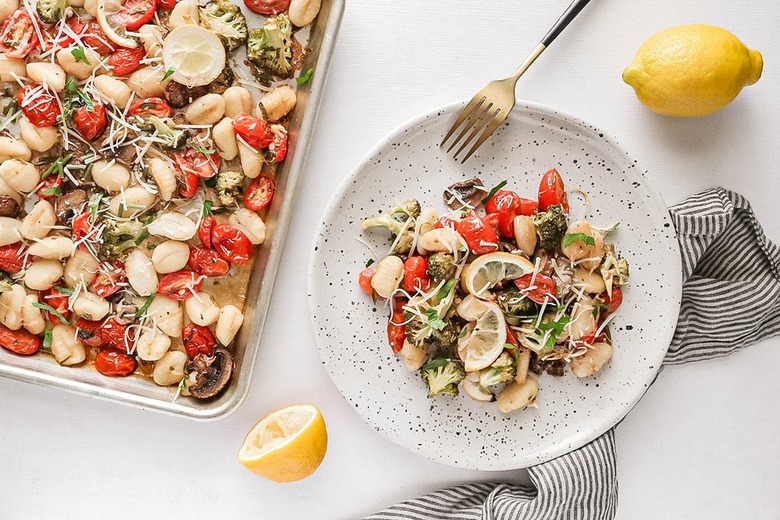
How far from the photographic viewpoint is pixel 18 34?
1667 millimetres

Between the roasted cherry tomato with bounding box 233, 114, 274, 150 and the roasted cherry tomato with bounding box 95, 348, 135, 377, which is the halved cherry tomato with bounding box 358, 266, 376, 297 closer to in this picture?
the roasted cherry tomato with bounding box 233, 114, 274, 150

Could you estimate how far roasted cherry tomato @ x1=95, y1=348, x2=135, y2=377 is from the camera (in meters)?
1.74

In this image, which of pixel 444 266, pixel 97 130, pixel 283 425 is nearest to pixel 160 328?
pixel 283 425

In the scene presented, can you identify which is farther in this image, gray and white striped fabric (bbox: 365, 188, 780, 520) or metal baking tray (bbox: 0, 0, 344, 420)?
gray and white striped fabric (bbox: 365, 188, 780, 520)

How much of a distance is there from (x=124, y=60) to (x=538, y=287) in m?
1.24

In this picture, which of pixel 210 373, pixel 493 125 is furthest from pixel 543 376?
pixel 210 373

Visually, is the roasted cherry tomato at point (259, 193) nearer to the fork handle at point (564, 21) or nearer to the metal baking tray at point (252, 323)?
the metal baking tray at point (252, 323)

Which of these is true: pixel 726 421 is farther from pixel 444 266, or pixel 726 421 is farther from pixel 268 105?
pixel 268 105

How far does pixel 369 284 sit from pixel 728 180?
3.59ft

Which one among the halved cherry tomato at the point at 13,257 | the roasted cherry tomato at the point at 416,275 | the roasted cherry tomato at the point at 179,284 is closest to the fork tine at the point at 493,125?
the roasted cherry tomato at the point at 416,275

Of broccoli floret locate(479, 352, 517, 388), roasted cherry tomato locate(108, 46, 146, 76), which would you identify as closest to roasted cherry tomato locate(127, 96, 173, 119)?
roasted cherry tomato locate(108, 46, 146, 76)

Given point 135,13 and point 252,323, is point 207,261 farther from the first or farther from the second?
point 135,13

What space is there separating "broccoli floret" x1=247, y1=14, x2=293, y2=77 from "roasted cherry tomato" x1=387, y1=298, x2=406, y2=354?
695mm

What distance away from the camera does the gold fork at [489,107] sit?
66.6 inches
